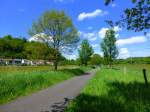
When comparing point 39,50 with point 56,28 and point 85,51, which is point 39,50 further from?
point 85,51

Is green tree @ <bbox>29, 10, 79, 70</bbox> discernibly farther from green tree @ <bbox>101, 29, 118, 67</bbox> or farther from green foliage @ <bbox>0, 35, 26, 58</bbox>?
green foliage @ <bbox>0, 35, 26, 58</bbox>

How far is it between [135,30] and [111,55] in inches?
2711

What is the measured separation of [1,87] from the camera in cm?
1549

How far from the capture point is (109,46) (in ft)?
262

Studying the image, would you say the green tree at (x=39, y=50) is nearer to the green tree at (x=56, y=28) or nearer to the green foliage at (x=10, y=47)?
the green tree at (x=56, y=28)

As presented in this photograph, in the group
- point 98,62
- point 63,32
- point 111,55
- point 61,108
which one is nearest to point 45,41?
point 63,32

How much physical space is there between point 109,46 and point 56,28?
3268 centimetres

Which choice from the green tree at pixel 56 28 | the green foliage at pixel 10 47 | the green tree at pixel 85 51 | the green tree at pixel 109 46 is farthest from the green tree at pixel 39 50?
the green foliage at pixel 10 47

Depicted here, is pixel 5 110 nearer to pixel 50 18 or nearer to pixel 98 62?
pixel 50 18

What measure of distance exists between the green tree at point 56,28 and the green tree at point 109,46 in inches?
1148

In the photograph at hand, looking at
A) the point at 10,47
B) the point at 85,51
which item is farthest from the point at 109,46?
the point at 10,47

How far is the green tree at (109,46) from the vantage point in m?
79.0

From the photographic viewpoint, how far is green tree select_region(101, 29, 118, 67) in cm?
7900

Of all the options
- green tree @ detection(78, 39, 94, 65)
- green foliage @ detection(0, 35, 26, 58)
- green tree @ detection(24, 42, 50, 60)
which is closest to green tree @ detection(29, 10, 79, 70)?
green tree @ detection(24, 42, 50, 60)
